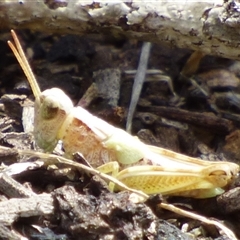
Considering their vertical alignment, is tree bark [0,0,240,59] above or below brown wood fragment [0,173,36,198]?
above

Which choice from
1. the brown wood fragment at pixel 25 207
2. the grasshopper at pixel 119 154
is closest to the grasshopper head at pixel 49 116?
the grasshopper at pixel 119 154

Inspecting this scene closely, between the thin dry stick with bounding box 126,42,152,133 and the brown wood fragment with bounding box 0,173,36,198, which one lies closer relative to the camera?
the brown wood fragment with bounding box 0,173,36,198

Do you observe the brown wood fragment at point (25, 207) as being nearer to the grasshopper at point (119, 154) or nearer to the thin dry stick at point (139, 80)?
the grasshopper at point (119, 154)

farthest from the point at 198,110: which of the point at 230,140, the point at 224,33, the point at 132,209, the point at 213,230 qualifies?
the point at 132,209

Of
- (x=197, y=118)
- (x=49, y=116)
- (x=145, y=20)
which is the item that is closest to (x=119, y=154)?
(x=49, y=116)

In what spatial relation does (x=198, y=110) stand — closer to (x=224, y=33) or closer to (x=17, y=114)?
(x=224, y=33)

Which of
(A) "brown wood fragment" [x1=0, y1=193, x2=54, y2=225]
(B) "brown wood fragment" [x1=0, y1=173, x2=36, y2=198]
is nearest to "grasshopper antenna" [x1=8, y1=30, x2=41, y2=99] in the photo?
(B) "brown wood fragment" [x1=0, y1=173, x2=36, y2=198]

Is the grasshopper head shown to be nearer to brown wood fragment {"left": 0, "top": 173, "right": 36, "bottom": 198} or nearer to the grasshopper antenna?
the grasshopper antenna
